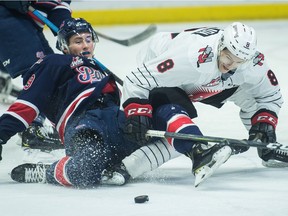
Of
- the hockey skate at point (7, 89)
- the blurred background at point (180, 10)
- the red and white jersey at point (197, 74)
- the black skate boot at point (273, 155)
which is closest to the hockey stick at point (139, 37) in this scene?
the blurred background at point (180, 10)

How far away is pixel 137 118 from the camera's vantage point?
10.8 ft

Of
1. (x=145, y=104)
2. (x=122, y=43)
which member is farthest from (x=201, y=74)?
(x=122, y=43)

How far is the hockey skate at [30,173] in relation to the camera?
335 cm

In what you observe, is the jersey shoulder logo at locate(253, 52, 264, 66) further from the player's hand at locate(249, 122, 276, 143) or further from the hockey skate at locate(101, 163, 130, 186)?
the hockey skate at locate(101, 163, 130, 186)

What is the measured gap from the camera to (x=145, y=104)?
3.30 m

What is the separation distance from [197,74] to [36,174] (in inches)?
30.2

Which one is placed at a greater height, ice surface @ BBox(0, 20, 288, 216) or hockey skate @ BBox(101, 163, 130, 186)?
hockey skate @ BBox(101, 163, 130, 186)

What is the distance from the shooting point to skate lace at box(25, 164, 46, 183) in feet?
11.0

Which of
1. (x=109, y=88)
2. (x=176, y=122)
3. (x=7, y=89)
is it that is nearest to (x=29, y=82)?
(x=109, y=88)

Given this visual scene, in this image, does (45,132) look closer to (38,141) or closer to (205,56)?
(38,141)

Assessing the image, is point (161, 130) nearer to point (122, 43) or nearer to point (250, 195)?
point (250, 195)

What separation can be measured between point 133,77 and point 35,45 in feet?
3.59

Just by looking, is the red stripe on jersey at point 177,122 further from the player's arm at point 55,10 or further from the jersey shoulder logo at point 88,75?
the player's arm at point 55,10

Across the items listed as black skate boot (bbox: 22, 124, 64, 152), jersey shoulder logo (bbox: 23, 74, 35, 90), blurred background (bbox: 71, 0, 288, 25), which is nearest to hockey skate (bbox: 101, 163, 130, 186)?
jersey shoulder logo (bbox: 23, 74, 35, 90)
